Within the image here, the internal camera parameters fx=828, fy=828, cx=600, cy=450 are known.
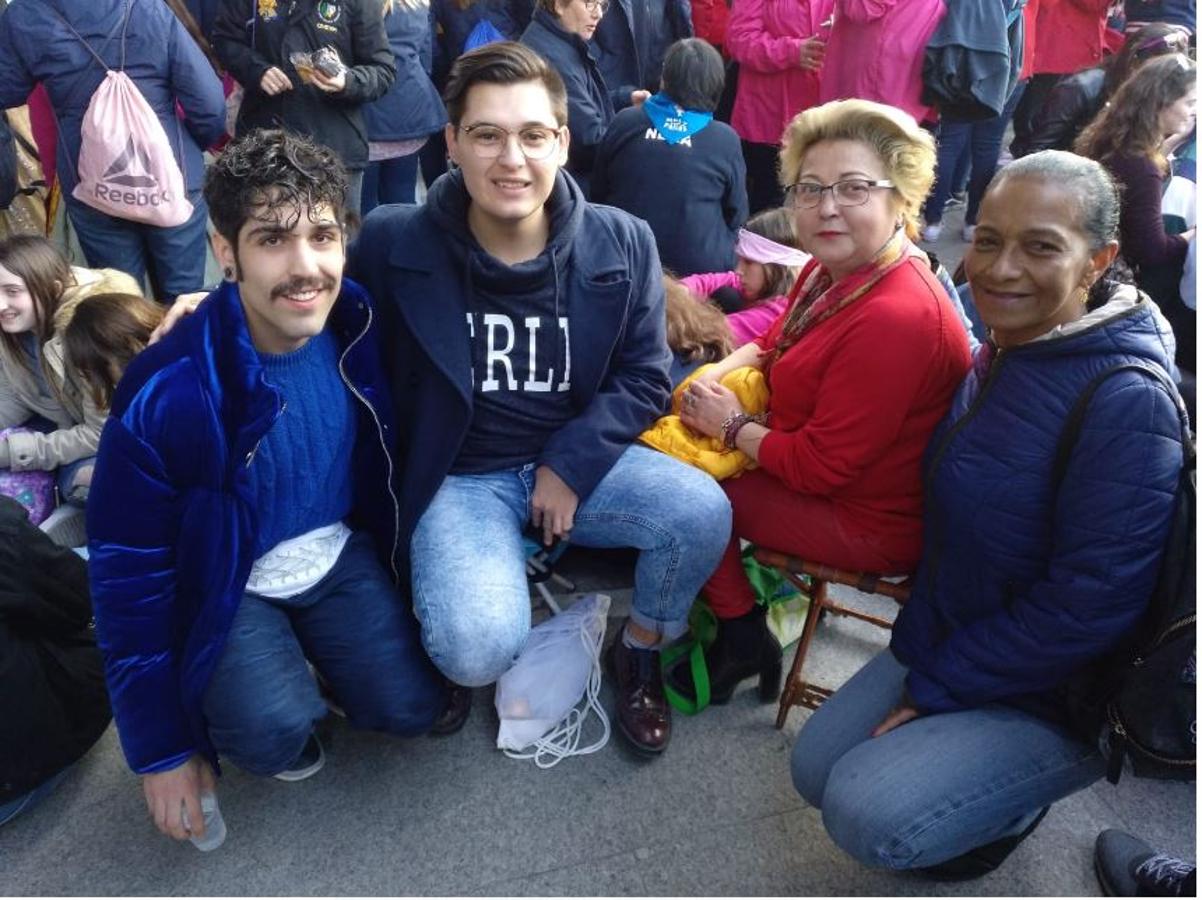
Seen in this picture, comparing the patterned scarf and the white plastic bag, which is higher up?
the patterned scarf

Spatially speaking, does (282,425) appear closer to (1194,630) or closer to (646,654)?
(646,654)

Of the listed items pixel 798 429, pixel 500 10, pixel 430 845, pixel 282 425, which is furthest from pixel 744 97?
pixel 430 845

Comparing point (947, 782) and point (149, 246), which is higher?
point (149, 246)

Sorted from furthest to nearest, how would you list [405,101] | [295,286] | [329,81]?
[405,101] < [329,81] < [295,286]

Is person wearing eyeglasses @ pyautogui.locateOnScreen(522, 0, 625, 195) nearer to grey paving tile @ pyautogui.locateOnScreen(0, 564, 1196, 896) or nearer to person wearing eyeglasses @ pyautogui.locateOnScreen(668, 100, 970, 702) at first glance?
person wearing eyeglasses @ pyautogui.locateOnScreen(668, 100, 970, 702)

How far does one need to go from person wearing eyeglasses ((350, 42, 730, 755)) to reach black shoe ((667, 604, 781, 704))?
15 centimetres

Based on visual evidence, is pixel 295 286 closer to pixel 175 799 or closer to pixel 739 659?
pixel 175 799

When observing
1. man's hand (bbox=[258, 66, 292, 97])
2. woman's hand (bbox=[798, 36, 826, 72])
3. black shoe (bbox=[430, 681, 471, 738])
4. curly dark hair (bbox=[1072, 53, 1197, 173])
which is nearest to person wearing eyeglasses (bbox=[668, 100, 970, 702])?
black shoe (bbox=[430, 681, 471, 738])

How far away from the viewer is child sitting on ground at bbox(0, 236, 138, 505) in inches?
100

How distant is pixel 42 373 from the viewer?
8.62 ft

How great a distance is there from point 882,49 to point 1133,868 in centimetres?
384

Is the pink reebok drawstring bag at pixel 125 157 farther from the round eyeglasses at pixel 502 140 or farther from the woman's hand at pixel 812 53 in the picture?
the woman's hand at pixel 812 53

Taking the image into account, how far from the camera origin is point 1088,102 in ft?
15.0

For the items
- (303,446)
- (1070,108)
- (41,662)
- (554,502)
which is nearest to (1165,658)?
(554,502)
